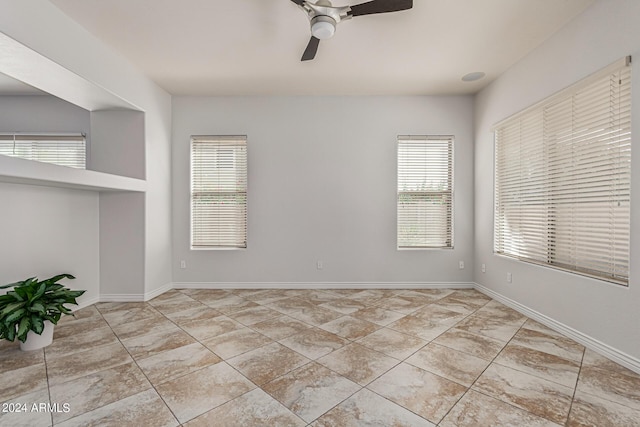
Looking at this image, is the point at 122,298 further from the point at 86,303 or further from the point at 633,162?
the point at 633,162

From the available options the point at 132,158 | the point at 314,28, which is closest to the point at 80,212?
the point at 132,158

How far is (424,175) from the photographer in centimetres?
441

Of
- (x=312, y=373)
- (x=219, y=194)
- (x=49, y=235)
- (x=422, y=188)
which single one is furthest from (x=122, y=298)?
(x=422, y=188)

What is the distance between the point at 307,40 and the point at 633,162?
2.91 m

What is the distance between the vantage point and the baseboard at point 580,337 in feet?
7.03

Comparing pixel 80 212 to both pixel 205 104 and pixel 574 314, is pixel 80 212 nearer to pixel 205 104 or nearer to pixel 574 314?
pixel 205 104

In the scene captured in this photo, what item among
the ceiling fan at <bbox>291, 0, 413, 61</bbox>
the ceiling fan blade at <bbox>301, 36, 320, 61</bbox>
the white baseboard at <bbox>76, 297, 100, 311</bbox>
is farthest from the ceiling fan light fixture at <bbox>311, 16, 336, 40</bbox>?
the white baseboard at <bbox>76, 297, 100, 311</bbox>

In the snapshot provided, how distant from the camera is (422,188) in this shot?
4410 mm

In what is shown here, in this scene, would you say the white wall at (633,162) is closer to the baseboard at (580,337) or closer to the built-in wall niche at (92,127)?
the baseboard at (580,337)

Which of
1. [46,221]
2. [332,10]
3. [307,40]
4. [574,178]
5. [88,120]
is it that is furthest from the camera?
[88,120]

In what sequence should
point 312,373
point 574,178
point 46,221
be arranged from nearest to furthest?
point 312,373
point 574,178
point 46,221

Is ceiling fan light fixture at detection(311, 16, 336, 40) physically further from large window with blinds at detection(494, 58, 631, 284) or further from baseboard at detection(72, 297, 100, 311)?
baseboard at detection(72, 297, 100, 311)

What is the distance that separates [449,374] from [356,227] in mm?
2521

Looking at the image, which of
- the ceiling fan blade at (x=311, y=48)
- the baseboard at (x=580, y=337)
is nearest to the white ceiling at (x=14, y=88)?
the ceiling fan blade at (x=311, y=48)
